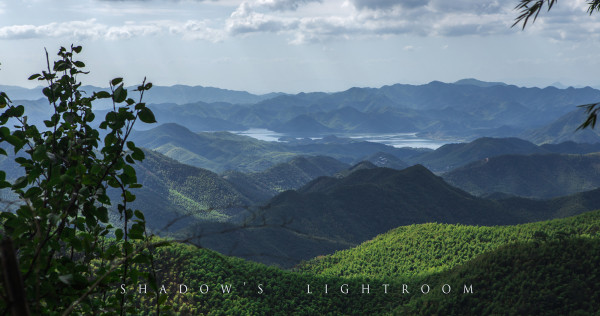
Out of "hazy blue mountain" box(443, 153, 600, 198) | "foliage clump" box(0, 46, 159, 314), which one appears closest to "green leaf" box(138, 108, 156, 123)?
"foliage clump" box(0, 46, 159, 314)

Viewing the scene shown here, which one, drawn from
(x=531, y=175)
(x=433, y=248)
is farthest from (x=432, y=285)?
(x=531, y=175)

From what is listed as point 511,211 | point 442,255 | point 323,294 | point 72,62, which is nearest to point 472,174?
point 511,211

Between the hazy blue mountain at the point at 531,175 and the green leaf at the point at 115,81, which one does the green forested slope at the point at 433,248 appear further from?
the hazy blue mountain at the point at 531,175

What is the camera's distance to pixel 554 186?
152m

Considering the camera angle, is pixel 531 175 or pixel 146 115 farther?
pixel 531 175

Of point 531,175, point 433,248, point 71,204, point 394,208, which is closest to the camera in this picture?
point 71,204

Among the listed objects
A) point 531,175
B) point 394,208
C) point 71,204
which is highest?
point 71,204

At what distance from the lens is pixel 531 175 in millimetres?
158500

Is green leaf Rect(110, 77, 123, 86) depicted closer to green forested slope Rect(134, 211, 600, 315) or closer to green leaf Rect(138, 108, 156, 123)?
green leaf Rect(138, 108, 156, 123)

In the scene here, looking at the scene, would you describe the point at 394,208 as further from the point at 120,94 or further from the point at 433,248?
the point at 120,94

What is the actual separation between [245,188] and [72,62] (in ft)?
454

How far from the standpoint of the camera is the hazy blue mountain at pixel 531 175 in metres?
149

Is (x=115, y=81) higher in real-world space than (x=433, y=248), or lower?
higher

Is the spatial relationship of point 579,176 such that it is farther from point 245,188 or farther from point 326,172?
point 245,188
